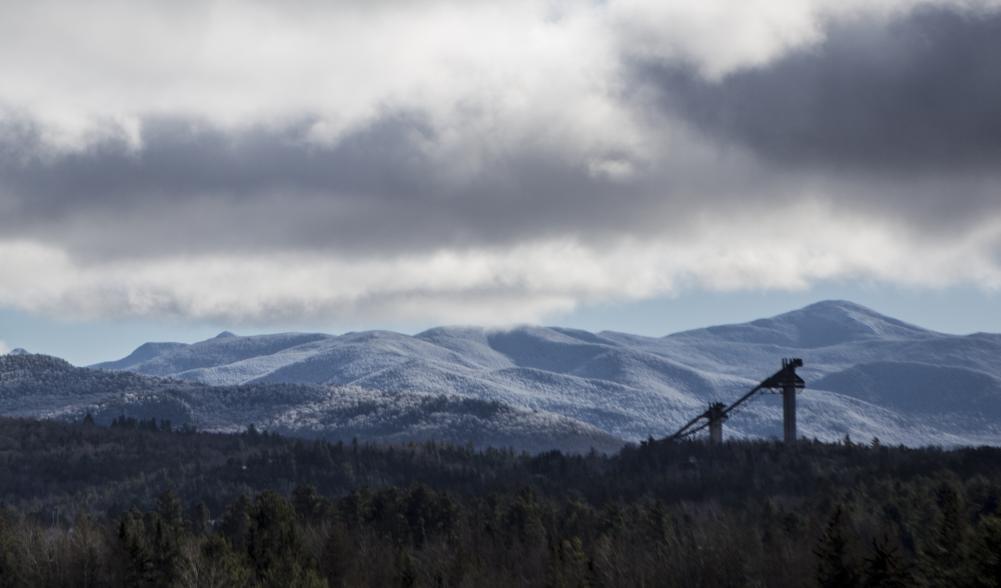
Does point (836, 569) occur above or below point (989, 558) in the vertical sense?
below

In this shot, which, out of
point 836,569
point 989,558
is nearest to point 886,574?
point 836,569

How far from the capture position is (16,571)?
128 meters

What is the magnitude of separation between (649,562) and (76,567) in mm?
60129

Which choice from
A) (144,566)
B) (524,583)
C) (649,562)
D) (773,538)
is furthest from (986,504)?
(144,566)

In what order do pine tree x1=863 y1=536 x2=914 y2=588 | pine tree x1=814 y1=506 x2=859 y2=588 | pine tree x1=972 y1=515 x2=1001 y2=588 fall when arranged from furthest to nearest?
pine tree x1=814 y1=506 x2=859 y2=588 → pine tree x1=863 y1=536 x2=914 y2=588 → pine tree x1=972 y1=515 x2=1001 y2=588

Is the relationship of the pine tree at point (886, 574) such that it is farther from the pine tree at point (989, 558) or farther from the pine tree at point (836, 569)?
the pine tree at point (989, 558)

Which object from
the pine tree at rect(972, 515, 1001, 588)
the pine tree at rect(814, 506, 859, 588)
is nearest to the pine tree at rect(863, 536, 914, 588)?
the pine tree at rect(814, 506, 859, 588)

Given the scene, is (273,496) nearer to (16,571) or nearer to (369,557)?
(369,557)

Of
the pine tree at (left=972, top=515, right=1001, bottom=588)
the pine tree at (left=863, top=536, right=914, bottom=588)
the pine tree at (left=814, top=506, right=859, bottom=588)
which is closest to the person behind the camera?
the pine tree at (left=972, top=515, right=1001, bottom=588)

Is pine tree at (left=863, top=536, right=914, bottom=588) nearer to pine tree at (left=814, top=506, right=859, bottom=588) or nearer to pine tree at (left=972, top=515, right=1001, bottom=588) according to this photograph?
pine tree at (left=814, top=506, right=859, bottom=588)

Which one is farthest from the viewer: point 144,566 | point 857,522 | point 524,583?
point 857,522

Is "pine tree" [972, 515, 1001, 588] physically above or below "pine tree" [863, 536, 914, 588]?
above

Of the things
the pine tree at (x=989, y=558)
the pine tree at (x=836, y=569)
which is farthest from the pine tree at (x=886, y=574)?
the pine tree at (x=989, y=558)

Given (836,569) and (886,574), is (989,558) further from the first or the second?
(836,569)
